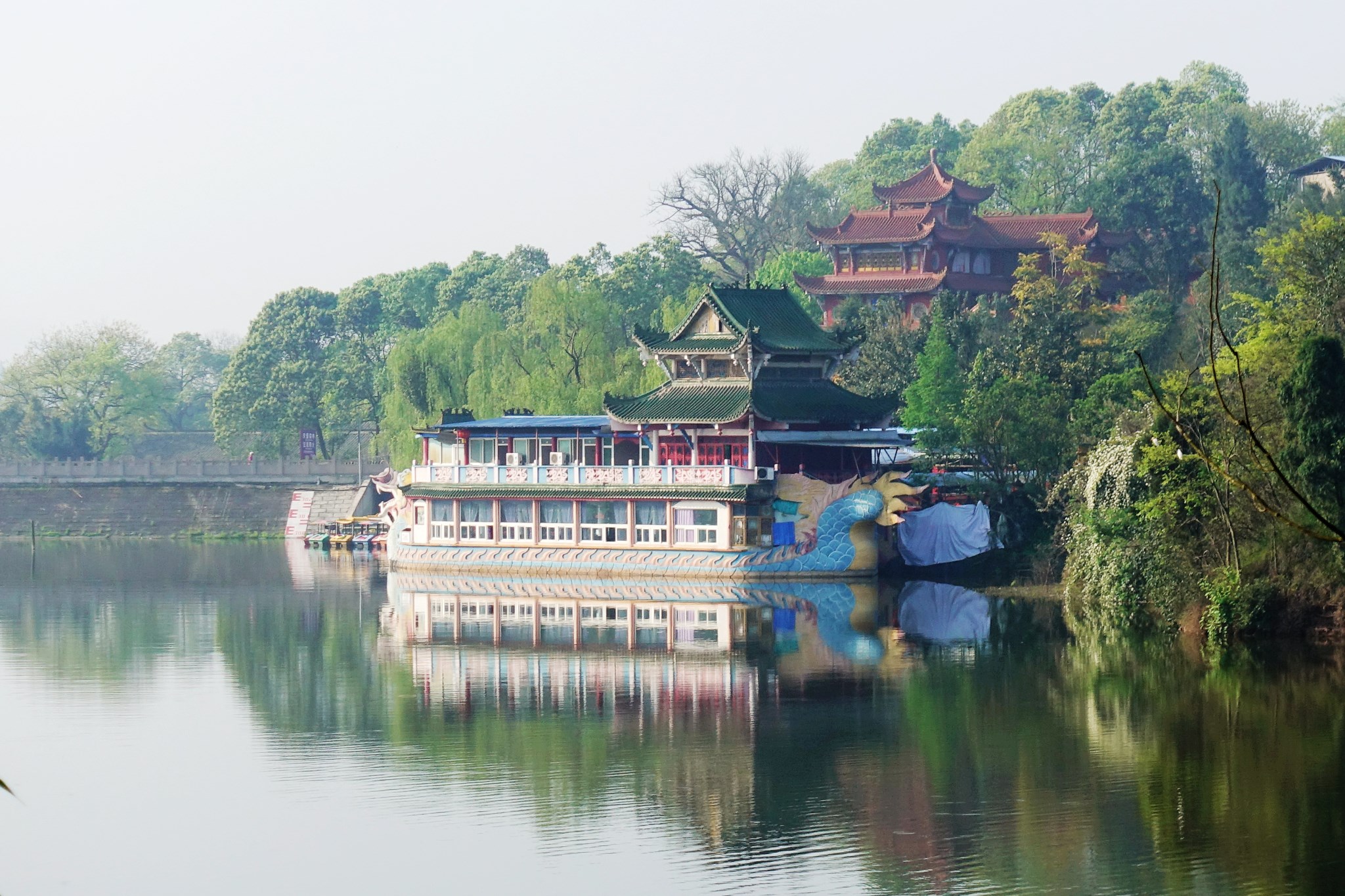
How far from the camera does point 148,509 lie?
82.1m

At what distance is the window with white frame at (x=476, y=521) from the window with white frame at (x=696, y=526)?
245 inches

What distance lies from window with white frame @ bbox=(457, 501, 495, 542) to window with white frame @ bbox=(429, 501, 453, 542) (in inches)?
13.7

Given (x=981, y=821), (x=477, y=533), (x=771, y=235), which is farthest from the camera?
(x=771, y=235)

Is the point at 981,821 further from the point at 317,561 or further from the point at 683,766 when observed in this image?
the point at 317,561

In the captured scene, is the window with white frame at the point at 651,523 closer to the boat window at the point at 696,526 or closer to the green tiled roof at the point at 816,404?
the boat window at the point at 696,526

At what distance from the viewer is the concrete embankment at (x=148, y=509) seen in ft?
264

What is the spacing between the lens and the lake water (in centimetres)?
2069

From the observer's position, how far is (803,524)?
51.4 m

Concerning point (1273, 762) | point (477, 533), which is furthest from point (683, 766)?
point (477, 533)

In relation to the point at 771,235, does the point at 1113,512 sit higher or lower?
lower

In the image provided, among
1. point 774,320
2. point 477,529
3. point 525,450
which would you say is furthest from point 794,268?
point 477,529

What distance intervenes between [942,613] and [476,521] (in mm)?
17347

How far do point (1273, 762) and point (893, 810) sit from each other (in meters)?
5.55

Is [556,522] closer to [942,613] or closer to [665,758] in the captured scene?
[942,613]
